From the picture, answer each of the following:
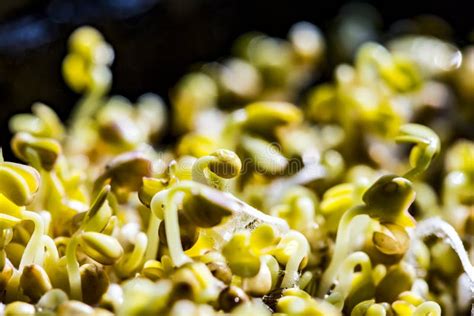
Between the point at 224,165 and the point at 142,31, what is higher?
the point at 224,165

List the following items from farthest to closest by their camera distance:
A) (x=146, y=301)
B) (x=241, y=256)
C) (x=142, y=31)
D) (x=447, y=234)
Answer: (x=142, y=31), (x=447, y=234), (x=241, y=256), (x=146, y=301)

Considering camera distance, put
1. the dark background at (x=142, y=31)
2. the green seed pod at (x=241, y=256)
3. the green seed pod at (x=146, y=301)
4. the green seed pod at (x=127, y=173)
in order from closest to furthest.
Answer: the green seed pod at (x=146, y=301) < the green seed pod at (x=241, y=256) < the green seed pod at (x=127, y=173) < the dark background at (x=142, y=31)

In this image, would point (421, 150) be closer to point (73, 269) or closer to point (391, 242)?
point (391, 242)

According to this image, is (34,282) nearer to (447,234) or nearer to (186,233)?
(186,233)

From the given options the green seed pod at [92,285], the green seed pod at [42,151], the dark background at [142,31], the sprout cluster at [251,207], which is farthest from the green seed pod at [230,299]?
the dark background at [142,31]

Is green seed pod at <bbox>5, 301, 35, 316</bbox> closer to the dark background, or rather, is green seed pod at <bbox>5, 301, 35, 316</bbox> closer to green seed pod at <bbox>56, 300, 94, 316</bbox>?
green seed pod at <bbox>56, 300, 94, 316</bbox>

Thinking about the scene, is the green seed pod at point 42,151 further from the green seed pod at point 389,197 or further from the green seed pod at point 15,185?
the green seed pod at point 389,197

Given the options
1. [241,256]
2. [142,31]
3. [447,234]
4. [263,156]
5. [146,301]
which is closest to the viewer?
[146,301]

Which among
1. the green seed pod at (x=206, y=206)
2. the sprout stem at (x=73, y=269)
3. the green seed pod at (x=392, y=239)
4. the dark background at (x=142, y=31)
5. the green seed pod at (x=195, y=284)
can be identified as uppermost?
the green seed pod at (x=206, y=206)

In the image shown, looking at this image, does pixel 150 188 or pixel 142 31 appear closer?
pixel 150 188

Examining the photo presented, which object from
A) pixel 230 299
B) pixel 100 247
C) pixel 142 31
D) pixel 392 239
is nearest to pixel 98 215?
pixel 100 247
